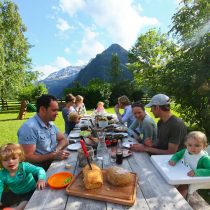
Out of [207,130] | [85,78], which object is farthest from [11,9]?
[85,78]

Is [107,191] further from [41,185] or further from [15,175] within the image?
[15,175]

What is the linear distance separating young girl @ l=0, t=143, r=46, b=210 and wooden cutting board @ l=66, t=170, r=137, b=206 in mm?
459

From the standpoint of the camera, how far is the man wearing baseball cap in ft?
10.2

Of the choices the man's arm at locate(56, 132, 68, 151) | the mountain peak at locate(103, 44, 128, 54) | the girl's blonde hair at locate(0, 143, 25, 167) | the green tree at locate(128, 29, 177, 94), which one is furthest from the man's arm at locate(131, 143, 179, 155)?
the mountain peak at locate(103, 44, 128, 54)

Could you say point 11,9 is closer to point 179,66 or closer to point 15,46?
point 15,46

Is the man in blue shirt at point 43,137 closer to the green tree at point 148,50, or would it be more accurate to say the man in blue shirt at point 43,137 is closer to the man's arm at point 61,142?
the man's arm at point 61,142

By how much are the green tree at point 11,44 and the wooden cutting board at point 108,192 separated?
19798 mm

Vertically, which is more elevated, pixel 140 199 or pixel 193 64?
pixel 193 64

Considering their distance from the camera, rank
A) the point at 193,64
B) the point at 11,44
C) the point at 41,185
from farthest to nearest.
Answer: the point at 11,44
the point at 193,64
the point at 41,185

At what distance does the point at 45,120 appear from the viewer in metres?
3.32

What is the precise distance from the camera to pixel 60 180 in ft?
7.12

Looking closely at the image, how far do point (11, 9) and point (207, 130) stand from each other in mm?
20850

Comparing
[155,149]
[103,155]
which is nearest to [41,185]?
[103,155]

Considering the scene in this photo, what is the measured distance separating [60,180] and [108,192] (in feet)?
1.80
